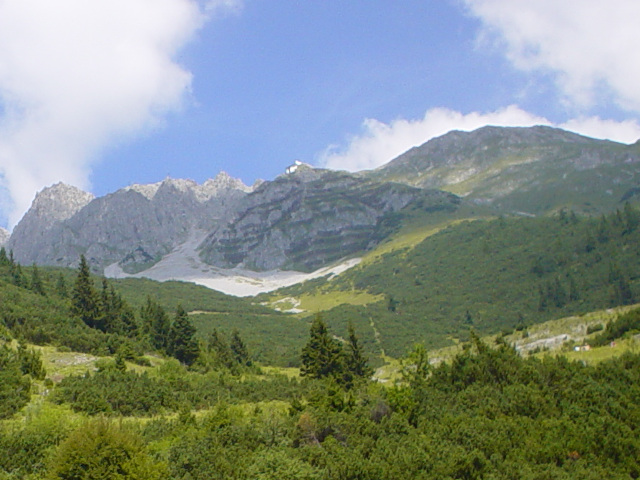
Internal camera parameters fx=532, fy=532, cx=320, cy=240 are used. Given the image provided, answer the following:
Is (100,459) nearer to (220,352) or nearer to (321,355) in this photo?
(321,355)

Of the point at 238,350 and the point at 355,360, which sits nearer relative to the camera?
the point at 355,360

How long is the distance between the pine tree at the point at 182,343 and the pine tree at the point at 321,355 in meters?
15.5

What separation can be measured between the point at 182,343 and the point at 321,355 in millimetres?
18237

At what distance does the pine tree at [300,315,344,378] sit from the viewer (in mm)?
43750

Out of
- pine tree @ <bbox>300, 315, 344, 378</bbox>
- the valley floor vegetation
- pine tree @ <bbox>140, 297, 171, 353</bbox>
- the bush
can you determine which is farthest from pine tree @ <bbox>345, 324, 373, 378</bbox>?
the bush

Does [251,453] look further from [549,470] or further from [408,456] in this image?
[549,470]

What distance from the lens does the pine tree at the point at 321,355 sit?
43.8m

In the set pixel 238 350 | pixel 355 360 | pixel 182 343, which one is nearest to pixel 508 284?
pixel 238 350

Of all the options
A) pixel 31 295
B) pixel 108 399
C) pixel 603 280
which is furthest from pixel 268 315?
pixel 108 399

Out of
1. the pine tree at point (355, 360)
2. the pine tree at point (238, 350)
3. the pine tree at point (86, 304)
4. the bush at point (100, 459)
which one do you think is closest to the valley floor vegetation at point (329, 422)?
the bush at point (100, 459)

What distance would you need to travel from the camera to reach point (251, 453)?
19.6m

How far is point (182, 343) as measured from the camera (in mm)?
55281

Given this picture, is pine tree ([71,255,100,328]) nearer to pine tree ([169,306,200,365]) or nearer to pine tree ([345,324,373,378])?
pine tree ([169,306,200,365])

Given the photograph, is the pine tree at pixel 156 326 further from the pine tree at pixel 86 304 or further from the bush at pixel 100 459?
the bush at pixel 100 459
